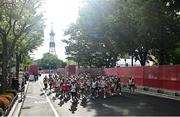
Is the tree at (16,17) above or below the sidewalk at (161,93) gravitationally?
above

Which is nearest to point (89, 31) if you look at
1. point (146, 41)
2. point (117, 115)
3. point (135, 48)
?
point (135, 48)

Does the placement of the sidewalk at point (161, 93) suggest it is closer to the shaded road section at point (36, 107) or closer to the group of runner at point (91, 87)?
the group of runner at point (91, 87)

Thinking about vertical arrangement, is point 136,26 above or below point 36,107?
above

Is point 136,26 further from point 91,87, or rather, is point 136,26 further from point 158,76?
point 91,87

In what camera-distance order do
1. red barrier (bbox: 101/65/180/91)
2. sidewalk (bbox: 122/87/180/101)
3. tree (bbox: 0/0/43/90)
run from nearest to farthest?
tree (bbox: 0/0/43/90), sidewalk (bbox: 122/87/180/101), red barrier (bbox: 101/65/180/91)

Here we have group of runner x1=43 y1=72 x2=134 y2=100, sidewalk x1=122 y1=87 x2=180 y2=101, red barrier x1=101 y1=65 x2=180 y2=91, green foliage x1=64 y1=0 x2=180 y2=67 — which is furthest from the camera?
green foliage x1=64 y1=0 x2=180 y2=67

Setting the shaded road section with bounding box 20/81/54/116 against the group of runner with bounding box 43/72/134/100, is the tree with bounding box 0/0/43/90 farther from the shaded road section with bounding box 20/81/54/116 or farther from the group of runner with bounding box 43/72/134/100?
the group of runner with bounding box 43/72/134/100

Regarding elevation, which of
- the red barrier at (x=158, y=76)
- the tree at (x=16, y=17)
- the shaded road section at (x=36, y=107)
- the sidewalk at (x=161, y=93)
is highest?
the tree at (x=16, y=17)

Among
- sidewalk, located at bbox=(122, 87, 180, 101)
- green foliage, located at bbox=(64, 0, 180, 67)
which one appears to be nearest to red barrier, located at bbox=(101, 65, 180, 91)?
sidewalk, located at bbox=(122, 87, 180, 101)

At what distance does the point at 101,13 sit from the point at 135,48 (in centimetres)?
878

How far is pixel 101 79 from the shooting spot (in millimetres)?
37969

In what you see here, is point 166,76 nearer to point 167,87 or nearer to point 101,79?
Answer: point 167,87

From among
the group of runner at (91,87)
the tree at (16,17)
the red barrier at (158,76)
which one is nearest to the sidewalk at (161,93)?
the red barrier at (158,76)

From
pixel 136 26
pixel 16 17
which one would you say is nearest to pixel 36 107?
pixel 16 17
